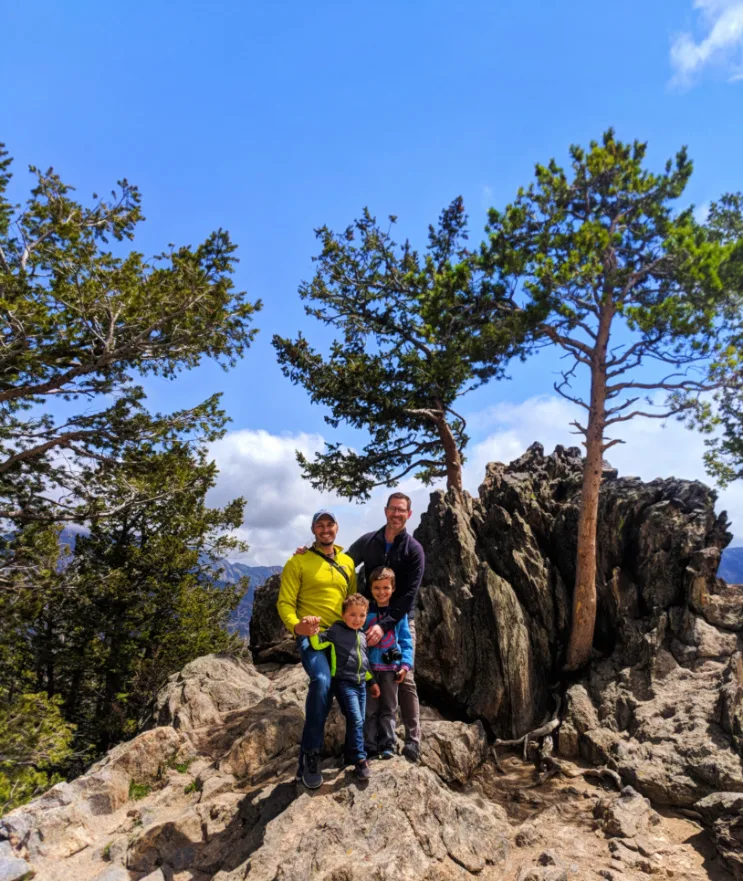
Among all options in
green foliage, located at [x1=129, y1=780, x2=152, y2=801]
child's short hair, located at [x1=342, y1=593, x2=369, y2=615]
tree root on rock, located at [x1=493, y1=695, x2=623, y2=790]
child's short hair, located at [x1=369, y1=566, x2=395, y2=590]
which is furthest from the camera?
tree root on rock, located at [x1=493, y1=695, x2=623, y2=790]

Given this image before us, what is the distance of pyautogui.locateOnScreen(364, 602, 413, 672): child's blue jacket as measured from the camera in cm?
609

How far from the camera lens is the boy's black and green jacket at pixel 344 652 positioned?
5.54 metres

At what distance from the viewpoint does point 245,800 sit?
646cm

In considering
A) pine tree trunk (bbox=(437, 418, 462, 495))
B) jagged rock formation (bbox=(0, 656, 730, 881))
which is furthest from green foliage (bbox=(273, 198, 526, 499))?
jagged rock formation (bbox=(0, 656, 730, 881))

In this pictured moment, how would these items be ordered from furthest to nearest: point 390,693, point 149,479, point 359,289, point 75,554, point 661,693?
point 359,289 < point 75,554 < point 149,479 < point 661,693 < point 390,693

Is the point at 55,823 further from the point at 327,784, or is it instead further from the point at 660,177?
the point at 660,177

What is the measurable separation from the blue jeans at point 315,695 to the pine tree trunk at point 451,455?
43.5 feet

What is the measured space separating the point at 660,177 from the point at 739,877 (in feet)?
46.9

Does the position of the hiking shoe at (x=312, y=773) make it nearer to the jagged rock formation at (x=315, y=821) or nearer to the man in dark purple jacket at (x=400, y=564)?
the jagged rock formation at (x=315, y=821)

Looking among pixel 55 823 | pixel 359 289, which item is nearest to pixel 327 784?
pixel 55 823

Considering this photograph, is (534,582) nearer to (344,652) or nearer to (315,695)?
(344,652)

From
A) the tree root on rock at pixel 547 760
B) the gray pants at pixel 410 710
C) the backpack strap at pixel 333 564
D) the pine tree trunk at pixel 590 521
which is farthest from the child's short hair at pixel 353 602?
the pine tree trunk at pixel 590 521

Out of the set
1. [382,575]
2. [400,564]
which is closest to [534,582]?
[400,564]

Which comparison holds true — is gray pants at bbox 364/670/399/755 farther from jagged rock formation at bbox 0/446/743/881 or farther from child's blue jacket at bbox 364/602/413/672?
jagged rock formation at bbox 0/446/743/881
